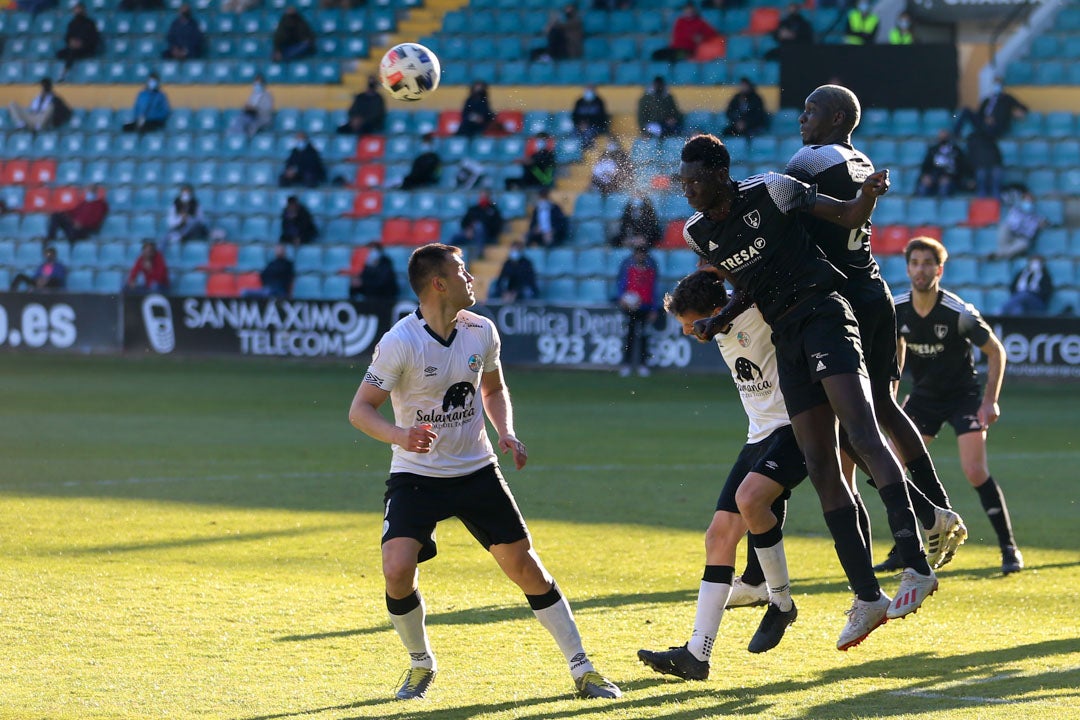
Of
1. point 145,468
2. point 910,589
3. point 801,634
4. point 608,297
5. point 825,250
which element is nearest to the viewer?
point 910,589

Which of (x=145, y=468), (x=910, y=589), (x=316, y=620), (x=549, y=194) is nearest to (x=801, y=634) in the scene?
(x=910, y=589)

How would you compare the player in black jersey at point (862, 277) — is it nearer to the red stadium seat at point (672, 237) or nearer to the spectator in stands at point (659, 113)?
the spectator in stands at point (659, 113)

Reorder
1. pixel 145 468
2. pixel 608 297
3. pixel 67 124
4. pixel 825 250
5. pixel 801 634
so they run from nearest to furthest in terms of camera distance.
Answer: pixel 825 250 → pixel 801 634 → pixel 145 468 → pixel 608 297 → pixel 67 124

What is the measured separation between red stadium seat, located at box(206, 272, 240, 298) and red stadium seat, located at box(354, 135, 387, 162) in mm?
3260

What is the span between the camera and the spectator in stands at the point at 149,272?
1025 inches

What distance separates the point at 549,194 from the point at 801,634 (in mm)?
19026

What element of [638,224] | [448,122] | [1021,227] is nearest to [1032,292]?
[1021,227]

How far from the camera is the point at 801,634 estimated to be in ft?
23.8

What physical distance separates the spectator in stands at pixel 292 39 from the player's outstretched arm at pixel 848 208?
2461 centimetres

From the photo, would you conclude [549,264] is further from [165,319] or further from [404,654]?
[404,654]

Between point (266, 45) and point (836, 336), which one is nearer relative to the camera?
point (836, 336)

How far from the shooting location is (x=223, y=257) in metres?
27.3

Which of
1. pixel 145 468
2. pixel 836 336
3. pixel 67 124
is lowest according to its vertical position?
pixel 145 468

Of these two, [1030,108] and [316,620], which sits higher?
[1030,108]
